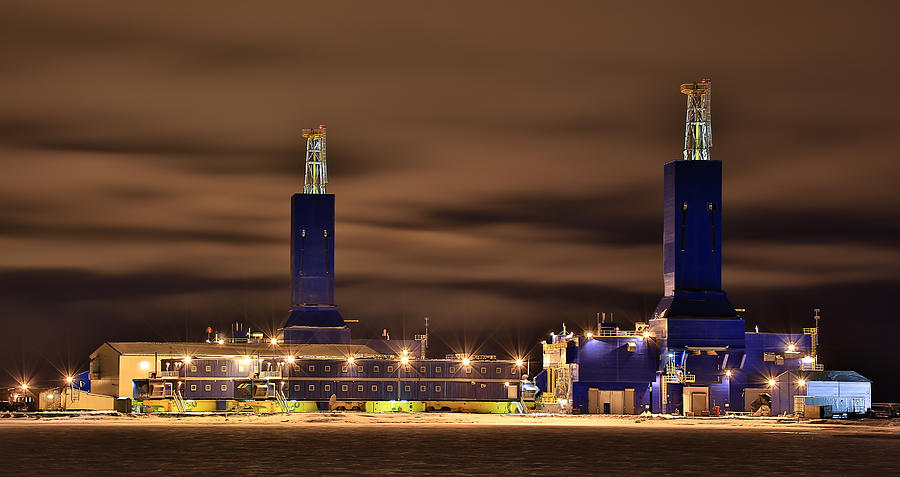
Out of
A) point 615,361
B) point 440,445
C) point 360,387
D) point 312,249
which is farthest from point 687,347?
point 312,249

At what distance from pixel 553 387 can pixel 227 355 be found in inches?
1358

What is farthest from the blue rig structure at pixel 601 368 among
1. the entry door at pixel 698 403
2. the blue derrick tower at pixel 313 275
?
the blue derrick tower at pixel 313 275

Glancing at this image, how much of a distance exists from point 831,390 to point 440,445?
161 ft

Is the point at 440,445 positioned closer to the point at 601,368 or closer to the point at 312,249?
the point at 601,368

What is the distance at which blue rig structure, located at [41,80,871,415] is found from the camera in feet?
449

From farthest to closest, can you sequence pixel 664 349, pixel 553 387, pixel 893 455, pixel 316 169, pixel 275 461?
pixel 316 169, pixel 553 387, pixel 664 349, pixel 893 455, pixel 275 461

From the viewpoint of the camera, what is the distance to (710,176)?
140750 millimetres

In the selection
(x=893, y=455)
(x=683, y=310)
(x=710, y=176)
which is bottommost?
(x=893, y=455)

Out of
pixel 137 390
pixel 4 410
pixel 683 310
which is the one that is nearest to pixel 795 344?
pixel 683 310

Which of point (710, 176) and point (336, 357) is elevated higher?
point (710, 176)

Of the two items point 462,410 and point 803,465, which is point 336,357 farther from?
point 803,465

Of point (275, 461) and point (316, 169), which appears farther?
point (316, 169)

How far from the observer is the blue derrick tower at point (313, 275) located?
16325 cm

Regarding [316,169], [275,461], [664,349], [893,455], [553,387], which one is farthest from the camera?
[316,169]
